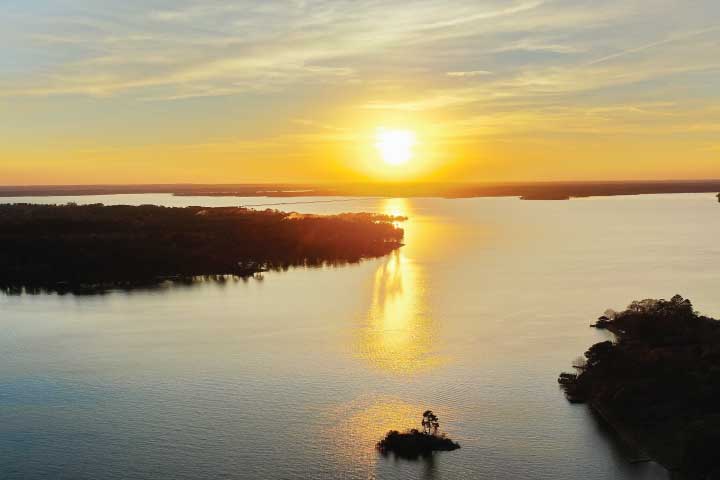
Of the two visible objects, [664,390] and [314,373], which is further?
[314,373]

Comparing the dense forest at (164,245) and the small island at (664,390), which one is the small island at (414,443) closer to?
the small island at (664,390)

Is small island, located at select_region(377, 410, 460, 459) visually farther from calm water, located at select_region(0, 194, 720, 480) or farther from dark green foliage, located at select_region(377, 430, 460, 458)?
calm water, located at select_region(0, 194, 720, 480)

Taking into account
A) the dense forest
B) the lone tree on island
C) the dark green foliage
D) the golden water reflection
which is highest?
the dense forest

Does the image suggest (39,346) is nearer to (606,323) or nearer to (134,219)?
(606,323)

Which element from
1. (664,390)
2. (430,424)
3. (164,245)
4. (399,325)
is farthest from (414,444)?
(164,245)

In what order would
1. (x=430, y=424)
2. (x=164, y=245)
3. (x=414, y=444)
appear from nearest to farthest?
(x=414, y=444) < (x=430, y=424) < (x=164, y=245)

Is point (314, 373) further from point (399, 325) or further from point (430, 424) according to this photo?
point (399, 325)

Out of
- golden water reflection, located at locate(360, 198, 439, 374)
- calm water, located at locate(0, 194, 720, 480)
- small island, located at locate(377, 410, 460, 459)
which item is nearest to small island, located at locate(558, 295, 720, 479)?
calm water, located at locate(0, 194, 720, 480)

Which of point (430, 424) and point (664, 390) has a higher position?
point (664, 390)
